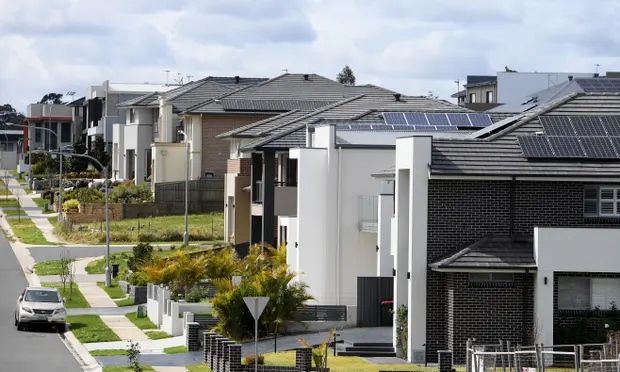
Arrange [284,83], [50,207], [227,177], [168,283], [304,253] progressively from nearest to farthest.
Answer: [304,253], [168,283], [227,177], [284,83], [50,207]

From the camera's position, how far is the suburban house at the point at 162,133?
8988 cm

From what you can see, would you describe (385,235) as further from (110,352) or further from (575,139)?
(110,352)

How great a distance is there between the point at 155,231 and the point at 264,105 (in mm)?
11950

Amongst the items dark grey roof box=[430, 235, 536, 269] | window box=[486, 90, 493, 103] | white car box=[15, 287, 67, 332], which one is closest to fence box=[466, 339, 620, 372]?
dark grey roof box=[430, 235, 536, 269]

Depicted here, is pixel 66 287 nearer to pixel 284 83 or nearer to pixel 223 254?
pixel 223 254

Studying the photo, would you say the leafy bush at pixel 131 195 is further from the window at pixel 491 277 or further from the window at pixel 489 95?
the window at pixel 491 277

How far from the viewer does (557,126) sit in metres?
37.4

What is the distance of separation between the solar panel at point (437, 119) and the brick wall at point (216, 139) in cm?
3364

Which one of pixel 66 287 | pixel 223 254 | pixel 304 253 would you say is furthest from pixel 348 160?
pixel 66 287

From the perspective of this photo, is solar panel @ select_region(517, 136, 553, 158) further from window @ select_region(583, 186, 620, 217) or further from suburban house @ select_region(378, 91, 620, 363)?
window @ select_region(583, 186, 620, 217)

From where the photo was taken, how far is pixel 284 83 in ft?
295

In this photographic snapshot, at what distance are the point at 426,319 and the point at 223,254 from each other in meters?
15.5

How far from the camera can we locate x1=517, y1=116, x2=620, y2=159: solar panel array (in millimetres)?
35750

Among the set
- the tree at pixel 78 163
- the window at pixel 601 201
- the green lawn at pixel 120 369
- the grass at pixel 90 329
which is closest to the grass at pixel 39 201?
the tree at pixel 78 163
